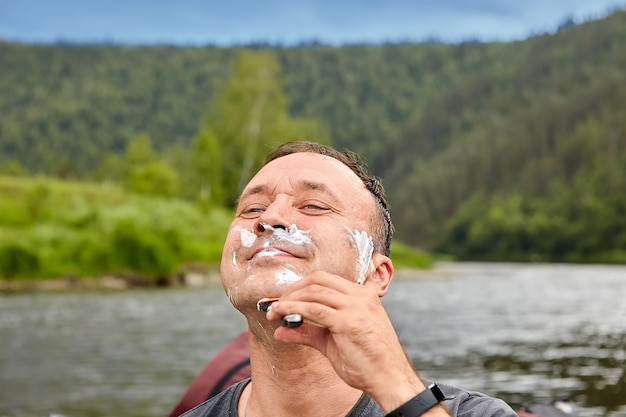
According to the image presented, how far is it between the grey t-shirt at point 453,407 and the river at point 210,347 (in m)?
6.63

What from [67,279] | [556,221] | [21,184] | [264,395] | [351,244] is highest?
[556,221]

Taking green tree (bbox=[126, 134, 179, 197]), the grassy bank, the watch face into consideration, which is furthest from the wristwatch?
green tree (bbox=[126, 134, 179, 197])

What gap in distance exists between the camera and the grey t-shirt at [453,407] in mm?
2686

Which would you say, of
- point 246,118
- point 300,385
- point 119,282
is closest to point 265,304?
point 300,385

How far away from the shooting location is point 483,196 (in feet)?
529

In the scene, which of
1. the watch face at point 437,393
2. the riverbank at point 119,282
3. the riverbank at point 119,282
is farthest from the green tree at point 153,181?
the watch face at point 437,393

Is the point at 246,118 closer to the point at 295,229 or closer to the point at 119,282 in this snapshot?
the point at 119,282

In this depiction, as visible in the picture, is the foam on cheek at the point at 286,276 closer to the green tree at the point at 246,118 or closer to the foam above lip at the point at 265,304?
the foam above lip at the point at 265,304

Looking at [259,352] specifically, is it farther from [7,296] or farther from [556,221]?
[556,221]

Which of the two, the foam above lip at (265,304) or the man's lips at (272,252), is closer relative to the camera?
the foam above lip at (265,304)

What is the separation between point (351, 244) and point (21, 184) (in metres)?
74.2

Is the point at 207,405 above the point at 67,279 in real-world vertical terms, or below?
below

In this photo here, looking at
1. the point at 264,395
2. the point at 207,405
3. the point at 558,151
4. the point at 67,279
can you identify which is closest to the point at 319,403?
the point at 264,395

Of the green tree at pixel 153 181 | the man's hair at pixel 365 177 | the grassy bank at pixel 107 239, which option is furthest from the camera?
the green tree at pixel 153 181
